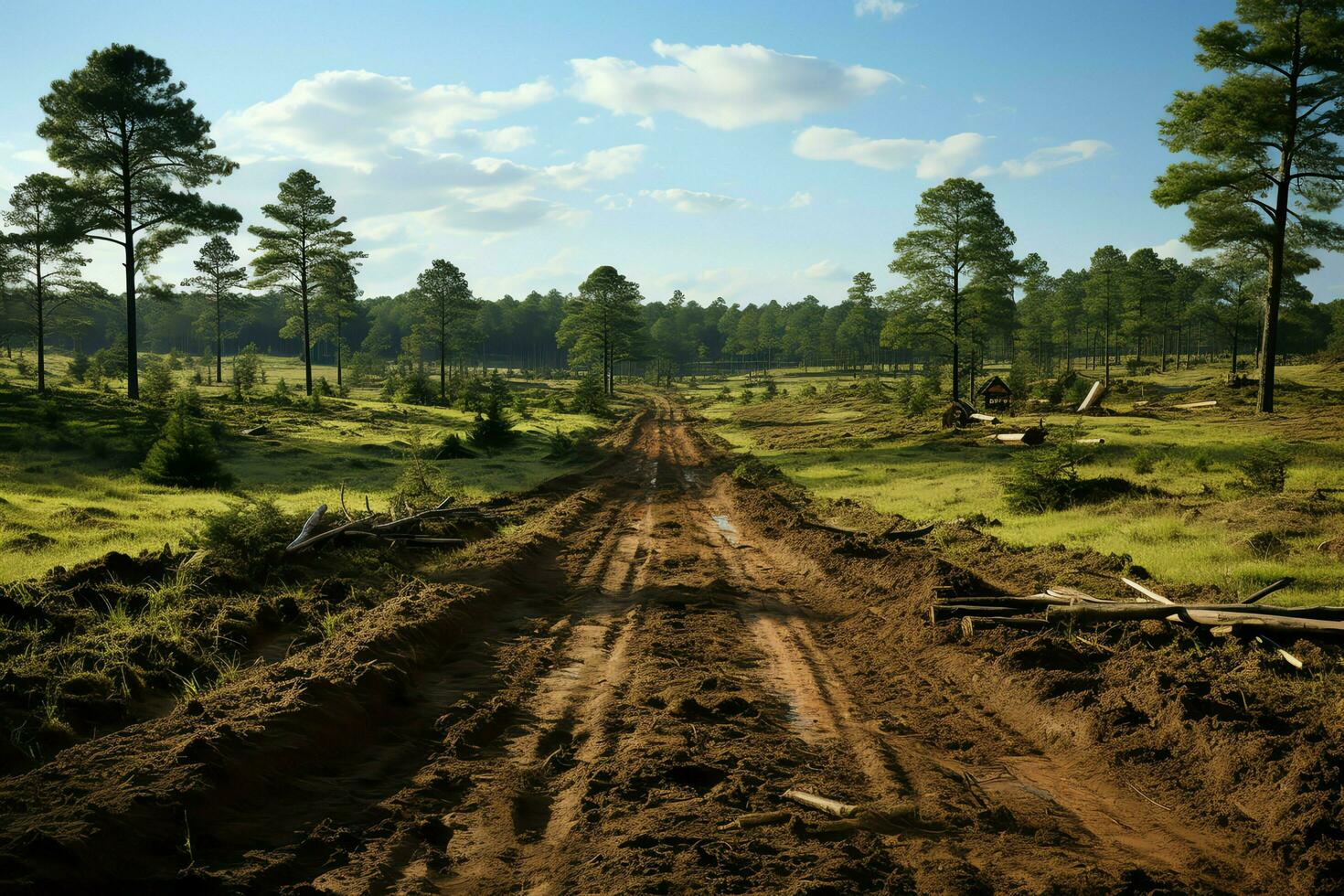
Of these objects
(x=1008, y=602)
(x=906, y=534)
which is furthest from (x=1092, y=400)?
(x=1008, y=602)

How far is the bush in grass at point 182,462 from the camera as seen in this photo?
18.9 meters

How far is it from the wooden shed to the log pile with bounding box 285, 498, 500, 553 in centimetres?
3019

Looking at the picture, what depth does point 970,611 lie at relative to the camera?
879cm

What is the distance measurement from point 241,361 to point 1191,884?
5963 centimetres

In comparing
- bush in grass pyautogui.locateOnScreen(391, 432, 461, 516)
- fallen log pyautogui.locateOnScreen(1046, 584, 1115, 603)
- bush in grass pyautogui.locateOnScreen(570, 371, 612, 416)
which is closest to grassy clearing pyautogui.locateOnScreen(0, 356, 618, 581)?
bush in grass pyautogui.locateOnScreen(391, 432, 461, 516)

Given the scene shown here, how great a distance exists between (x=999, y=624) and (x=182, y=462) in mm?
18968

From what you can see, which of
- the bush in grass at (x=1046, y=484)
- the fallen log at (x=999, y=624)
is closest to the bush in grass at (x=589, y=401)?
the bush in grass at (x=1046, y=484)

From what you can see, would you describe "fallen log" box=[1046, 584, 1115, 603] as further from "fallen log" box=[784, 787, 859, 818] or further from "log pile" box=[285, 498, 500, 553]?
"log pile" box=[285, 498, 500, 553]

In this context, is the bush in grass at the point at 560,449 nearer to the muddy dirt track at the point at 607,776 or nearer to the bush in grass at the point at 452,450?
the bush in grass at the point at 452,450

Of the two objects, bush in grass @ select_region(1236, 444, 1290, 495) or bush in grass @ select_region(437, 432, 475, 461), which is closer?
bush in grass @ select_region(1236, 444, 1290, 495)

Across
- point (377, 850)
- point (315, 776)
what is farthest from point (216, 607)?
point (377, 850)

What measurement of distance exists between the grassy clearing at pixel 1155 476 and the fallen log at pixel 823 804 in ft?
23.2

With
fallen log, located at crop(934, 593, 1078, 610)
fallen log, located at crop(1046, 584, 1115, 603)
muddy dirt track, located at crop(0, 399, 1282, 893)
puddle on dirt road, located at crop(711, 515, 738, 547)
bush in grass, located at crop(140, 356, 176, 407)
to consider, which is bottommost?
puddle on dirt road, located at crop(711, 515, 738, 547)

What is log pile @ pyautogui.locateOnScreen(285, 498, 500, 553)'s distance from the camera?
38.1 ft
